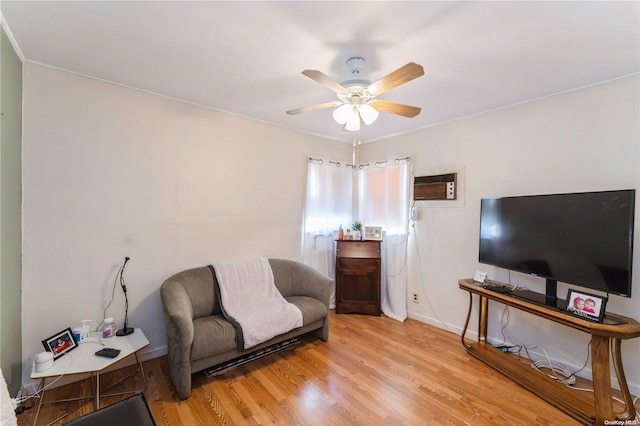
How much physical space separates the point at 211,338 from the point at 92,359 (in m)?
0.77

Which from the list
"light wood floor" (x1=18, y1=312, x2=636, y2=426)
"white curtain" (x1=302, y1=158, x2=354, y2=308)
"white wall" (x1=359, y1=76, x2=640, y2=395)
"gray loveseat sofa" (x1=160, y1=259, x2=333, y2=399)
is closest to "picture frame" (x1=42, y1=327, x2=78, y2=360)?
"light wood floor" (x1=18, y1=312, x2=636, y2=426)

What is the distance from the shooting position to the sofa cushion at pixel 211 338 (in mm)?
2123

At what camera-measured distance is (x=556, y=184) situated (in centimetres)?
248

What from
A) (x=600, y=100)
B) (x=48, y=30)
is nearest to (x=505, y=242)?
(x=600, y=100)

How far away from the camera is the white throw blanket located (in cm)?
241

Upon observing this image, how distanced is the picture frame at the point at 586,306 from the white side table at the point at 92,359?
Answer: 323 cm

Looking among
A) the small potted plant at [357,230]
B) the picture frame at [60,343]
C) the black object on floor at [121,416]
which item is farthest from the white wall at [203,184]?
the black object on floor at [121,416]

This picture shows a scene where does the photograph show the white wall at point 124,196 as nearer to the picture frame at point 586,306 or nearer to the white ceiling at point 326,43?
the white ceiling at point 326,43

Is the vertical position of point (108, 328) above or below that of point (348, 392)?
above

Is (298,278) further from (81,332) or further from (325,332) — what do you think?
(81,332)

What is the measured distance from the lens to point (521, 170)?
270cm

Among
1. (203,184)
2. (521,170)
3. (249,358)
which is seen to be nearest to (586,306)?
(521,170)

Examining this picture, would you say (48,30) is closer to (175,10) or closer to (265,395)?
(175,10)

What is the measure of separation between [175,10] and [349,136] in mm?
2854
